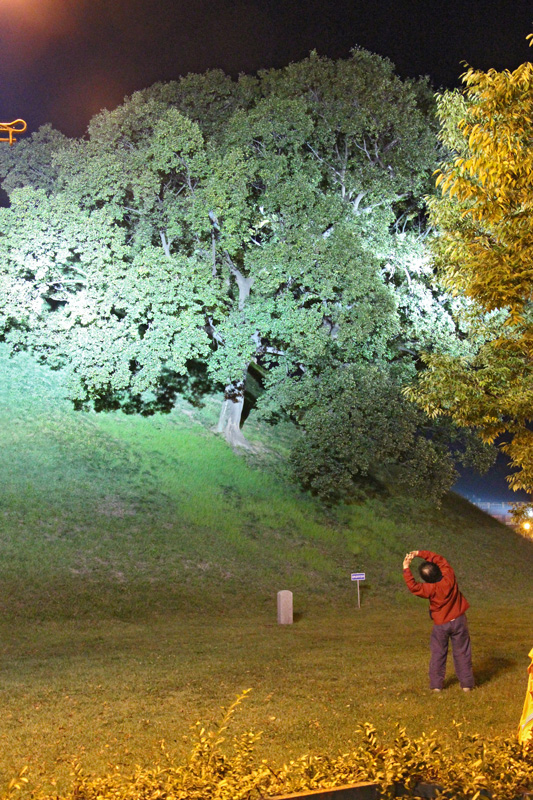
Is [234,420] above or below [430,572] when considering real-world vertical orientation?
above

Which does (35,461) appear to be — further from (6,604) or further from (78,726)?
(78,726)

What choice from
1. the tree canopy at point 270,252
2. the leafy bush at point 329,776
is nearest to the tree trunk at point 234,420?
the tree canopy at point 270,252

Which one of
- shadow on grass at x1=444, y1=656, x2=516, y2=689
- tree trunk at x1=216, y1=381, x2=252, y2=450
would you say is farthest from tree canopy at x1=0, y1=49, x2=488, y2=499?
shadow on grass at x1=444, y1=656, x2=516, y2=689

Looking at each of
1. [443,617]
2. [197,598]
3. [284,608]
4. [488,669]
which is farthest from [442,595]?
[197,598]

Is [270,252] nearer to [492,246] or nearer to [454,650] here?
[492,246]

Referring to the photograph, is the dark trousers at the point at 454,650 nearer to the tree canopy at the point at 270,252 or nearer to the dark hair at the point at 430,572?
the dark hair at the point at 430,572

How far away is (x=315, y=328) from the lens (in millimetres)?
26344

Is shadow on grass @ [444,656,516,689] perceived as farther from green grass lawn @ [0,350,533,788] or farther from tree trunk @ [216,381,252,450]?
tree trunk @ [216,381,252,450]

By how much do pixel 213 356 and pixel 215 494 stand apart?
5224 millimetres

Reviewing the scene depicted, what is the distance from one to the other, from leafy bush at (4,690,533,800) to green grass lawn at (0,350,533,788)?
4.95 ft

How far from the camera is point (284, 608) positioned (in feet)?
58.0

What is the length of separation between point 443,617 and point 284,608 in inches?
347

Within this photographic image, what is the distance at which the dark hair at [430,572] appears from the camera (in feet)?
30.7

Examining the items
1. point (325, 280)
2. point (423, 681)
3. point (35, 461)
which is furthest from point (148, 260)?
point (423, 681)
